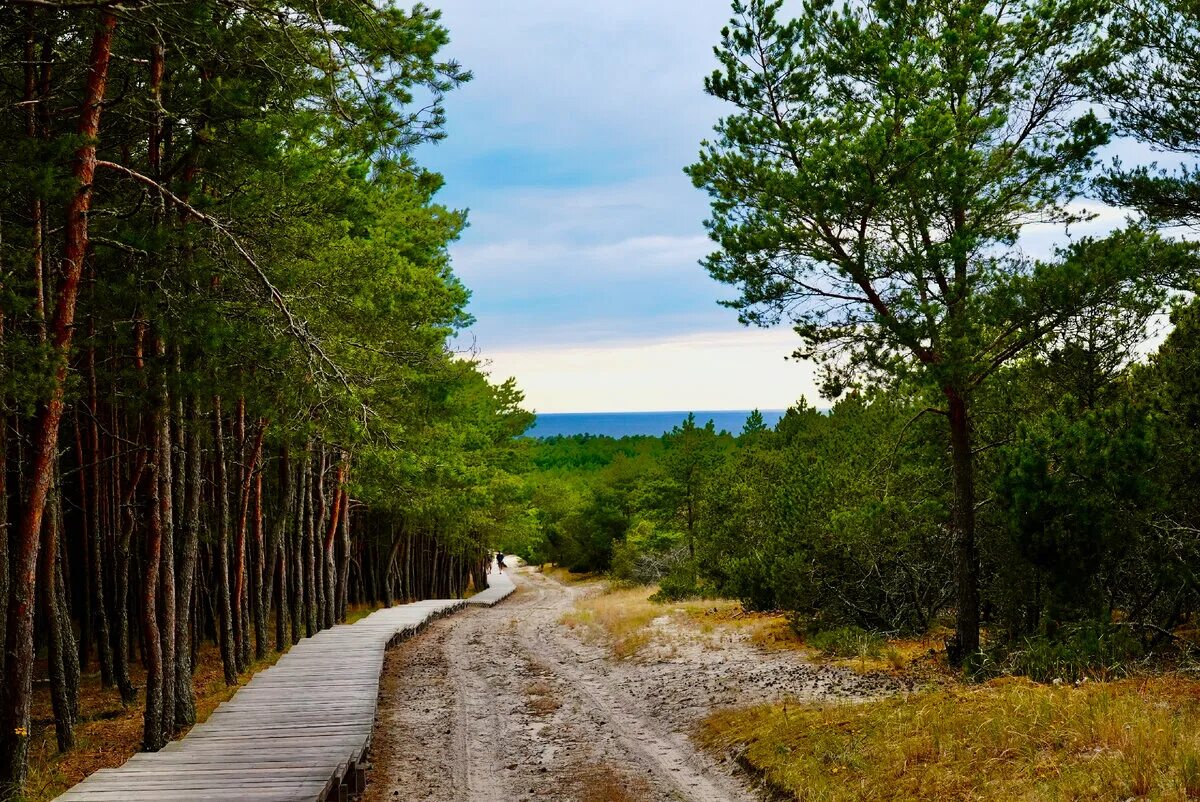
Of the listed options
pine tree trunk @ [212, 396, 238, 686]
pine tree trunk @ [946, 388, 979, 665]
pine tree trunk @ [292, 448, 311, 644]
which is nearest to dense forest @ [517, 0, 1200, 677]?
pine tree trunk @ [946, 388, 979, 665]

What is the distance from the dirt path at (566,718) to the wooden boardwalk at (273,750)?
27.2 inches

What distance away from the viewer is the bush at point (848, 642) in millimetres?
14492

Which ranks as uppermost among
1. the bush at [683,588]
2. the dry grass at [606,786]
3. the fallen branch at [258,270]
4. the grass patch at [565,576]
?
the fallen branch at [258,270]

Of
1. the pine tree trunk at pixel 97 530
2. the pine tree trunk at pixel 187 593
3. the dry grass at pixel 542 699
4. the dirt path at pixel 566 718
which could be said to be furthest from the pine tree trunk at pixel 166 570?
the dry grass at pixel 542 699

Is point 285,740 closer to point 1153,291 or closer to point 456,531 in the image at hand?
point 1153,291

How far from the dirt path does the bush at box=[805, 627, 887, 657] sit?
2.78 ft

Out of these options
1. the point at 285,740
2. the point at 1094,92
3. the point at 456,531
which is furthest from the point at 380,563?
the point at 1094,92

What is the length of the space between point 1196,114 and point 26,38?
50.8 ft

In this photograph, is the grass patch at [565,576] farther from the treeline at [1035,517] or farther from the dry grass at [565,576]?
the treeline at [1035,517]

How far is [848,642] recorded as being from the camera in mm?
14961

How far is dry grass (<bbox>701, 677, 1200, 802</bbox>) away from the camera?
6.77m

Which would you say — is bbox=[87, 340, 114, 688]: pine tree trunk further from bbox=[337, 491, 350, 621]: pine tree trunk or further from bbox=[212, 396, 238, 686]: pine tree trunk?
bbox=[337, 491, 350, 621]: pine tree trunk

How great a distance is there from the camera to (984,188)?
12.3 m

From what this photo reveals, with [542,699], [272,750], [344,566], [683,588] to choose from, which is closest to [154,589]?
[272,750]
